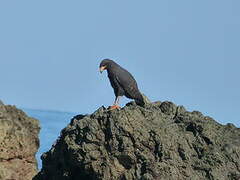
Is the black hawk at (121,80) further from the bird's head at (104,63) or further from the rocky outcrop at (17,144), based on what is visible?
the rocky outcrop at (17,144)

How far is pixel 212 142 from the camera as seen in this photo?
12.9 meters

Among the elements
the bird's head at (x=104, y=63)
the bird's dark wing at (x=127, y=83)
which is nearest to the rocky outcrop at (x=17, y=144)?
the bird's head at (x=104, y=63)

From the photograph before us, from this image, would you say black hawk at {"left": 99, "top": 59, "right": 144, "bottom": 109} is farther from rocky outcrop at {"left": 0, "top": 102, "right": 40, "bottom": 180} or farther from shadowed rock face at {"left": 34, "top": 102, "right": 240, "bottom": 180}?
shadowed rock face at {"left": 34, "top": 102, "right": 240, "bottom": 180}

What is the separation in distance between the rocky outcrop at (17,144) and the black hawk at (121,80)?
2.40m

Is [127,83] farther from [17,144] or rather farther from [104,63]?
[17,144]

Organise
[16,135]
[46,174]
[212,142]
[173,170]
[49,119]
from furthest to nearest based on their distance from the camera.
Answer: [49,119] < [16,135] < [46,174] < [212,142] < [173,170]

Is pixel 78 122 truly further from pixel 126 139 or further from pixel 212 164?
pixel 212 164

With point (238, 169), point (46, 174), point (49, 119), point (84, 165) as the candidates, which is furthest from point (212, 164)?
point (49, 119)

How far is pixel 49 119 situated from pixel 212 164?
64.9 feet

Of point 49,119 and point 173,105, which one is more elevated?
point 49,119

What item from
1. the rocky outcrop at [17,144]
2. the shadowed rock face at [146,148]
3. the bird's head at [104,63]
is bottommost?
the shadowed rock face at [146,148]

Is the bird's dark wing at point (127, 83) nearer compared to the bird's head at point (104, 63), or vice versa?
the bird's dark wing at point (127, 83)

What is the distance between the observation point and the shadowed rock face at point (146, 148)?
12.2 meters

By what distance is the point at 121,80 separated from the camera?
53.6 feet
